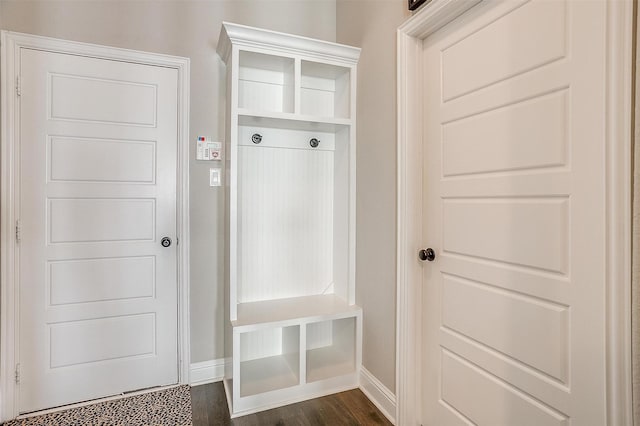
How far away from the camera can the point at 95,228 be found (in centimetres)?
209

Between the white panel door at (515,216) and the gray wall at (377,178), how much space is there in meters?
0.21

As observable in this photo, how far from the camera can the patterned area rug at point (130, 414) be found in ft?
6.14

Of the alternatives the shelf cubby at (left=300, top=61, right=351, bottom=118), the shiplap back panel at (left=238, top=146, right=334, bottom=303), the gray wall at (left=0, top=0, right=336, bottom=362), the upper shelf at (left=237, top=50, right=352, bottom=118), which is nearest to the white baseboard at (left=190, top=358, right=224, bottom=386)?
the gray wall at (left=0, top=0, right=336, bottom=362)

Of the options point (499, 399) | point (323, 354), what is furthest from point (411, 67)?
point (323, 354)

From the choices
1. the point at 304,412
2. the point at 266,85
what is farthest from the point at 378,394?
the point at 266,85

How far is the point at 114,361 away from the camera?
2.13 meters

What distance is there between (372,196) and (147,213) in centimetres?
144

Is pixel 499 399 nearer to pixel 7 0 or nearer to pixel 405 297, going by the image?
pixel 405 297

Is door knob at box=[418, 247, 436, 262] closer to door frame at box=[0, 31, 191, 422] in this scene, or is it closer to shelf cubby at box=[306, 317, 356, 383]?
shelf cubby at box=[306, 317, 356, 383]

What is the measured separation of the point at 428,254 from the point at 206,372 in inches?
66.1

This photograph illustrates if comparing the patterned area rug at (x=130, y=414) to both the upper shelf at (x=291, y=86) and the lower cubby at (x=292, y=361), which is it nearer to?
the lower cubby at (x=292, y=361)

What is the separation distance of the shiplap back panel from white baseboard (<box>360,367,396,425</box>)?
0.68 m

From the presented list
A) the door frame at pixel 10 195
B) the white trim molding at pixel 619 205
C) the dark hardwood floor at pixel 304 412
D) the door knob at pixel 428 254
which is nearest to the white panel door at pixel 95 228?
the door frame at pixel 10 195

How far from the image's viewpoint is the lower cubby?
2002 millimetres
